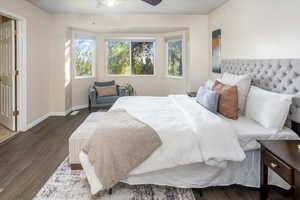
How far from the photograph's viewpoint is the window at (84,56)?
6814mm

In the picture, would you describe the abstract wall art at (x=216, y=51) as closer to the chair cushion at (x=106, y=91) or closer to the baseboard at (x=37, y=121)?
the chair cushion at (x=106, y=91)

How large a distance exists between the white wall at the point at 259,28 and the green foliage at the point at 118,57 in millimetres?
3364

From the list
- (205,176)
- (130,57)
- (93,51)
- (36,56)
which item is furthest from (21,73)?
(205,176)

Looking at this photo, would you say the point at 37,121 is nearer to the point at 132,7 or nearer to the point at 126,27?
the point at 126,27

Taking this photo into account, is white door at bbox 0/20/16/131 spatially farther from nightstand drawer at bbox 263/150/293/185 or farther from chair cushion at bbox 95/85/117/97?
nightstand drawer at bbox 263/150/293/185

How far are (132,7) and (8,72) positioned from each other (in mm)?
2827

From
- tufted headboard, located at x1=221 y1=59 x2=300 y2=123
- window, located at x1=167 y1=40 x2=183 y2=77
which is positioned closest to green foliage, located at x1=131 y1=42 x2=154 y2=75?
window, located at x1=167 y1=40 x2=183 y2=77

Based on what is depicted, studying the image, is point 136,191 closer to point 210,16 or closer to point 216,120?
point 216,120

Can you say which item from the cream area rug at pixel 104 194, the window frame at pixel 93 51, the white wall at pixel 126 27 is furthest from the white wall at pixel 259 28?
the window frame at pixel 93 51

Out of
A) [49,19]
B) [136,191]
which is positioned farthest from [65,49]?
[136,191]

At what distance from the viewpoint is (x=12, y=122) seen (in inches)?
180

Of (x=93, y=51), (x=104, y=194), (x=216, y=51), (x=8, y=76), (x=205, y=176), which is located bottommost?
(x=104, y=194)

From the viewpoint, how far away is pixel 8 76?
4.58 metres

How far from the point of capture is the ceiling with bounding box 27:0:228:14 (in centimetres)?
473
